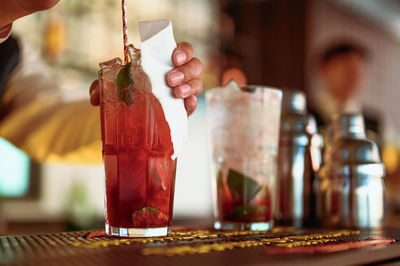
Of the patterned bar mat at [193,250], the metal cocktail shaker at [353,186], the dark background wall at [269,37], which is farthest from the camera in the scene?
the dark background wall at [269,37]

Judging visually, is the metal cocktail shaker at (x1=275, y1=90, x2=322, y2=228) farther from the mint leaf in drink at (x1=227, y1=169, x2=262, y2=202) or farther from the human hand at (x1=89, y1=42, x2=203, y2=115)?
the human hand at (x1=89, y1=42, x2=203, y2=115)

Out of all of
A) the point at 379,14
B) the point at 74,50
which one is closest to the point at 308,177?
the point at 74,50

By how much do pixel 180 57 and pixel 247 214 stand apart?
1.14 ft

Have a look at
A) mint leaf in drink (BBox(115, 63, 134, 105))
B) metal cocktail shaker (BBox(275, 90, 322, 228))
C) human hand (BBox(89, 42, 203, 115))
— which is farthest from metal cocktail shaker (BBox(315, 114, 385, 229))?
mint leaf in drink (BBox(115, 63, 134, 105))

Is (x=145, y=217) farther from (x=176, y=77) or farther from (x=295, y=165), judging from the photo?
(x=295, y=165)

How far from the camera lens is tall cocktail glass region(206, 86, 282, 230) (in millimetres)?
936

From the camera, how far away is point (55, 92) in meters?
1.83

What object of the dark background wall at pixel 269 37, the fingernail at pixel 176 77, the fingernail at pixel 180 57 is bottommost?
the fingernail at pixel 176 77

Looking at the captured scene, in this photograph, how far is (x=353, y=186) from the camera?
1.05 m

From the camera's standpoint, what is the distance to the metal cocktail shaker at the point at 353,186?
1.05 m

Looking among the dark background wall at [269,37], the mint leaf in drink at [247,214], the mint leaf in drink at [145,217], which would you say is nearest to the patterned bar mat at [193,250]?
the mint leaf in drink at [145,217]

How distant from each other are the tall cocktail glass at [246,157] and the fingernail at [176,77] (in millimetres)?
224

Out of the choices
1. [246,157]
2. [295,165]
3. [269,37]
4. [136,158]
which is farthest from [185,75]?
[269,37]

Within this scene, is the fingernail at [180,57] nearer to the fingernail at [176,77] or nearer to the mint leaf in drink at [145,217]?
the fingernail at [176,77]
